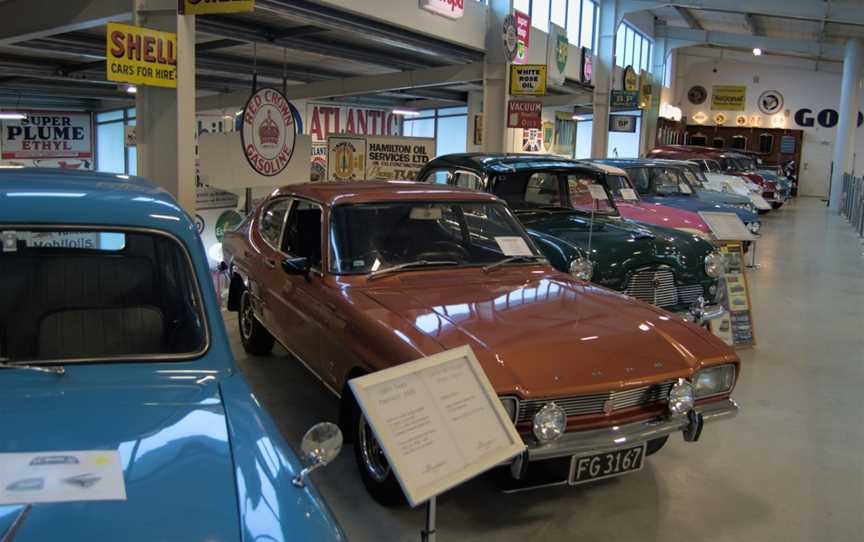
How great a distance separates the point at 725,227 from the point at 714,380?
150 inches

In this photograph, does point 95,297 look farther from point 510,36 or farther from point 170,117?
point 510,36

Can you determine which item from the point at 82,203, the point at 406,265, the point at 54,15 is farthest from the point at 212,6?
the point at 82,203

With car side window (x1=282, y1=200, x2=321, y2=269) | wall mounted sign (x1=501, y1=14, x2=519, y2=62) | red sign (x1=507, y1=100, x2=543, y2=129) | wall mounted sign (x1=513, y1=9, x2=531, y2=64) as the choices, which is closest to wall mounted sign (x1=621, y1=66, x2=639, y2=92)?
wall mounted sign (x1=513, y1=9, x2=531, y2=64)

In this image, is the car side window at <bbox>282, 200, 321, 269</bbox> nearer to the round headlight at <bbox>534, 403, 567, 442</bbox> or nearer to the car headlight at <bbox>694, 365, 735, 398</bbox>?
the round headlight at <bbox>534, 403, 567, 442</bbox>

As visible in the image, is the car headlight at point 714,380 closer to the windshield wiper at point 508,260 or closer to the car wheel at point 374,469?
the windshield wiper at point 508,260

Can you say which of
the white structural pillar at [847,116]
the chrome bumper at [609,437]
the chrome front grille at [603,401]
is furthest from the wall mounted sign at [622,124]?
the chrome front grille at [603,401]

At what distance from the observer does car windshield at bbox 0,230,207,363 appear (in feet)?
8.07

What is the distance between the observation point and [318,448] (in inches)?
79.4

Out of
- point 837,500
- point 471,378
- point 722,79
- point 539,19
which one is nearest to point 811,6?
point 539,19

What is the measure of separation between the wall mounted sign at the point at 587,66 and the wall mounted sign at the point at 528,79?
6.92 metres

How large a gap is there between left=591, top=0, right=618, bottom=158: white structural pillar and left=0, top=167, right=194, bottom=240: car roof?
19.4 metres

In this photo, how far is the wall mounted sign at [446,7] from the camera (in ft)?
38.3

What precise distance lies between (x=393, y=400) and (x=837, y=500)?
2.90m

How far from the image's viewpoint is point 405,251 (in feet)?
14.3
